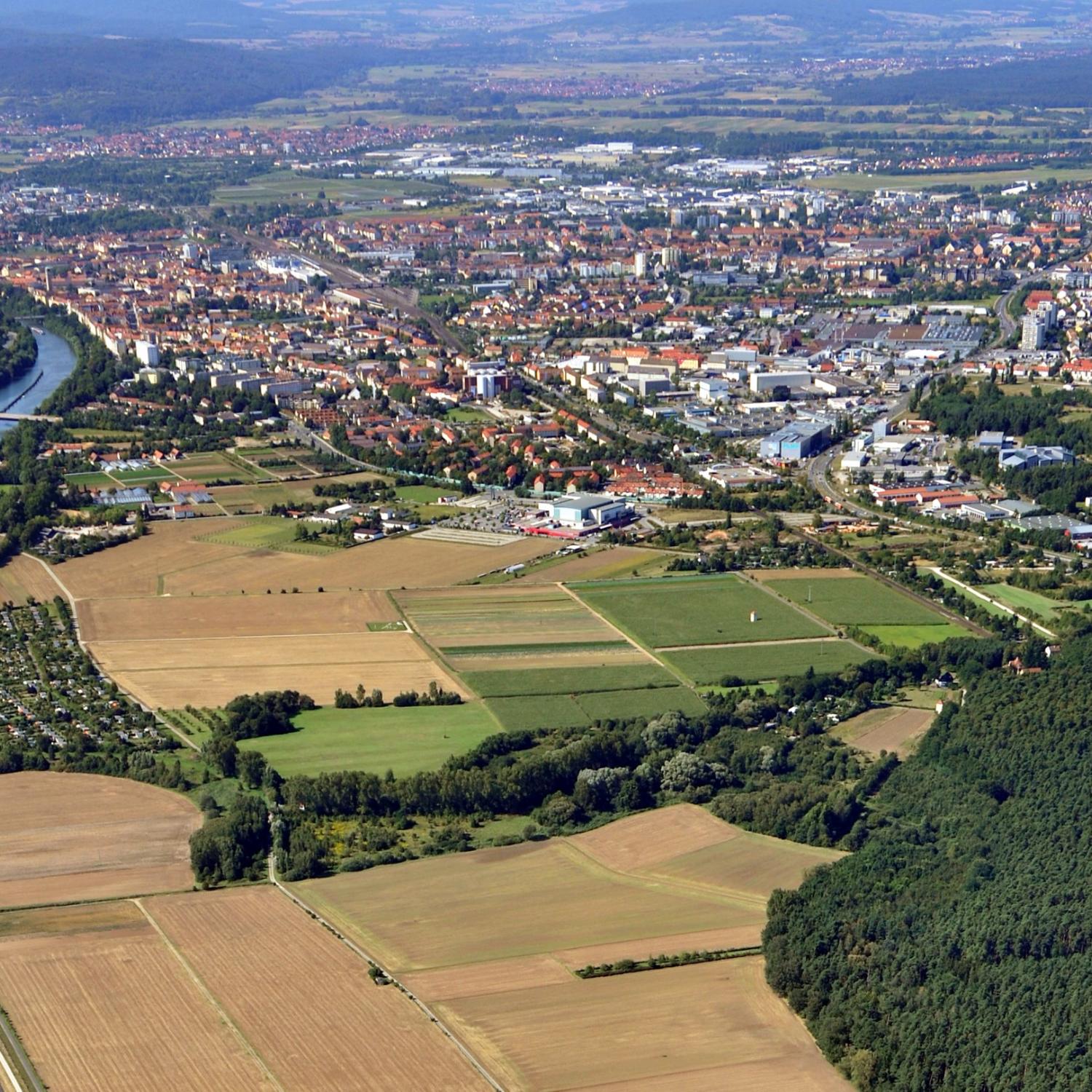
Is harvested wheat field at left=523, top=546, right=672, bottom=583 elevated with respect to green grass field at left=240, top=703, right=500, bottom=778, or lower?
elevated

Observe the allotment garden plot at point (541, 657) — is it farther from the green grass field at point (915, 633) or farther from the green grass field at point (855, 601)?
the green grass field at point (915, 633)

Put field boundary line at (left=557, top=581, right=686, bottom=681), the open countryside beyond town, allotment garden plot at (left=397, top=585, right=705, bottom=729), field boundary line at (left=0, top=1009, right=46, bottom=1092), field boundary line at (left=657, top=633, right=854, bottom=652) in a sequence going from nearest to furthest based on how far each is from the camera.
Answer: field boundary line at (left=0, top=1009, right=46, bottom=1092)
the open countryside beyond town
allotment garden plot at (left=397, top=585, right=705, bottom=729)
field boundary line at (left=557, top=581, right=686, bottom=681)
field boundary line at (left=657, top=633, right=854, bottom=652)

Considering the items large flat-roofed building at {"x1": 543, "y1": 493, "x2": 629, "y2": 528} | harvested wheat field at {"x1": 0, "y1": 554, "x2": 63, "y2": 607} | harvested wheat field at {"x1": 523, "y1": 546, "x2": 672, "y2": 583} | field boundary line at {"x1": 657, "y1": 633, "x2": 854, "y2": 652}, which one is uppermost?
large flat-roofed building at {"x1": 543, "y1": 493, "x2": 629, "y2": 528}

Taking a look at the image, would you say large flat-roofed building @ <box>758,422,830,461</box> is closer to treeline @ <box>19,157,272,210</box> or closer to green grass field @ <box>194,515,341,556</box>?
green grass field @ <box>194,515,341,556</box>

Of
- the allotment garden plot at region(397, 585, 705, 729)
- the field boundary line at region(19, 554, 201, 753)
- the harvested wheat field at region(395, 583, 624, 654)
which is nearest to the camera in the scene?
the field boundary line at region(19, 554, 201, 753)

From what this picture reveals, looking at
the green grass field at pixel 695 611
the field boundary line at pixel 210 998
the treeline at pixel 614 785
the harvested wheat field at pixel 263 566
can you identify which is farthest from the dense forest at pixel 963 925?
the harvested wheat field at pixel 263 566

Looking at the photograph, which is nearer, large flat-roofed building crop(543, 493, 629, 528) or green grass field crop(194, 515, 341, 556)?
green grass field crop(194, 515, 341, 556)

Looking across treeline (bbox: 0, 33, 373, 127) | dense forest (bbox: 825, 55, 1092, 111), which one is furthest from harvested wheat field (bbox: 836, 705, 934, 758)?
treeline (bbox: 0, 33, 373, 127)
